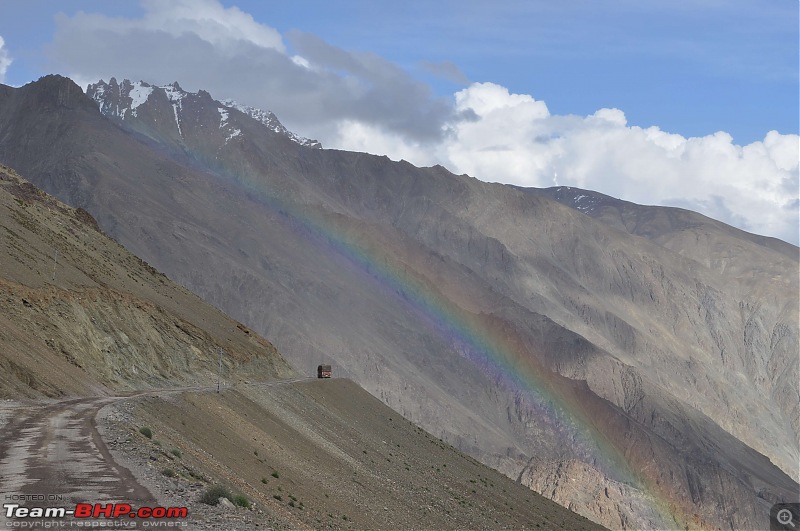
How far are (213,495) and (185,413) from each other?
16.1 m

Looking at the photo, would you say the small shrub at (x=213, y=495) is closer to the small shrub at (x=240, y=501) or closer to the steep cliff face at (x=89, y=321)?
the small shrub at (x=240, y=501)

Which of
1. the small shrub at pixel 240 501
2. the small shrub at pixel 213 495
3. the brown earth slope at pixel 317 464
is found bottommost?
the brown earth slope at pixel 317 464

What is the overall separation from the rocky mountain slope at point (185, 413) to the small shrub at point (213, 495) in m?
0.17

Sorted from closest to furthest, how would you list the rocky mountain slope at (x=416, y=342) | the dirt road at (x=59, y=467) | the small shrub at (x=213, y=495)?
the dirt road at (x=59, y=467) < the small shrub at (x=213, y=495) < the rocky mountain slope at (x=416, y=342)

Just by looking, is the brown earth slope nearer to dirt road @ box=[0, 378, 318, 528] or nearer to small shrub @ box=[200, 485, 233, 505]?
small shrub @ box=[200, 485, 233, 505]


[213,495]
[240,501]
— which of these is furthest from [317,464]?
[213,495]

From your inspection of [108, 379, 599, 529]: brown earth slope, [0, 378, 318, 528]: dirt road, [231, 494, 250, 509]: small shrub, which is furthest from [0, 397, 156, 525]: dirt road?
[231, 494, 250, 509]: small shrub

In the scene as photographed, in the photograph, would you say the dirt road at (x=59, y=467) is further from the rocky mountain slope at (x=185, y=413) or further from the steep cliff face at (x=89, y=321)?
the steep cliff face at (x=89, y=321)

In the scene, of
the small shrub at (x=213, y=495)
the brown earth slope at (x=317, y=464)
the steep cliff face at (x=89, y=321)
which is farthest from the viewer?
the steep cliff face at (x=89, y=321)

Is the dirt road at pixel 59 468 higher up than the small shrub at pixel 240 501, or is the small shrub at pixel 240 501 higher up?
the dirt road at pixel 59 468

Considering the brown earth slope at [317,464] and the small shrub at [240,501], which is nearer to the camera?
the small shrub at [240,501]

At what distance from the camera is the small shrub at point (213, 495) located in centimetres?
1947

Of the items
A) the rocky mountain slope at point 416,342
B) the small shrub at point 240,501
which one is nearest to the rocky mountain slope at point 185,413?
the small shrub at point 240,501

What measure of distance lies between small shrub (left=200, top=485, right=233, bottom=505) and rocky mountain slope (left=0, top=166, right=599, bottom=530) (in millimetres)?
168
